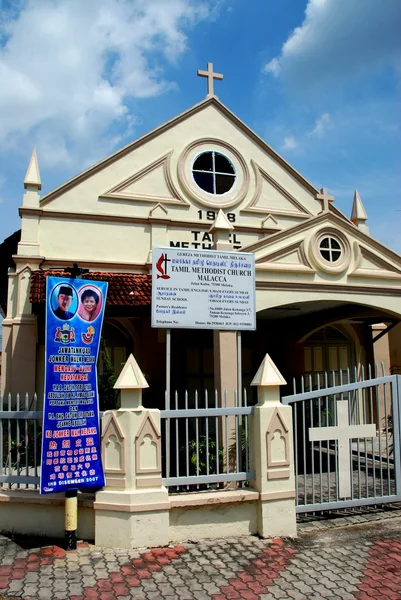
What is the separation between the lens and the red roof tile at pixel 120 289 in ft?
28.9

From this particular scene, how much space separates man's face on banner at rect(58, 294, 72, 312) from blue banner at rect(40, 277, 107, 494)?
11 millimetres

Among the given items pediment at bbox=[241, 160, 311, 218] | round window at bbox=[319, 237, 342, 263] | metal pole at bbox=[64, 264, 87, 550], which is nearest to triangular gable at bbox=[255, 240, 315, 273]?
round window at bbox=[319, 237, 342, 263]

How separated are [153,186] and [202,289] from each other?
→ 5529mm

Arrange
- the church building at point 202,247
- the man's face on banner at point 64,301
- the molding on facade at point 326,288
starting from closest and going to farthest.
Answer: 1. the man's face on banner at point 64,301
2. the molding on facade at point 326,288
3. the church building at point 202,247

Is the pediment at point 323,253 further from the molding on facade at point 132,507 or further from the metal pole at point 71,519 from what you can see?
the metal pole at point 71,519

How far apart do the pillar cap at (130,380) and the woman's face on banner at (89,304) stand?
737 millimetres

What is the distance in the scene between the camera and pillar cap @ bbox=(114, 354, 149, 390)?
5.54 metres

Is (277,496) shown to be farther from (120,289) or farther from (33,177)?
(33,177)

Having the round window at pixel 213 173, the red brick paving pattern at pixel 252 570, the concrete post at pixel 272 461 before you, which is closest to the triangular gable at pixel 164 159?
the round window at pixel 213 173

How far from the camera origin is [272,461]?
5824 millimetres

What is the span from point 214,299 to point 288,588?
353cm

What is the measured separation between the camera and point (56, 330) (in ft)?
18.2

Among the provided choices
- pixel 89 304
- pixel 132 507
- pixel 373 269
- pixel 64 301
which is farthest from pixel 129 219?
pixel 132 507

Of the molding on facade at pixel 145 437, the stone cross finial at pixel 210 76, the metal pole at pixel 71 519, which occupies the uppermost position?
the stone cross finial at pixel 210 76
